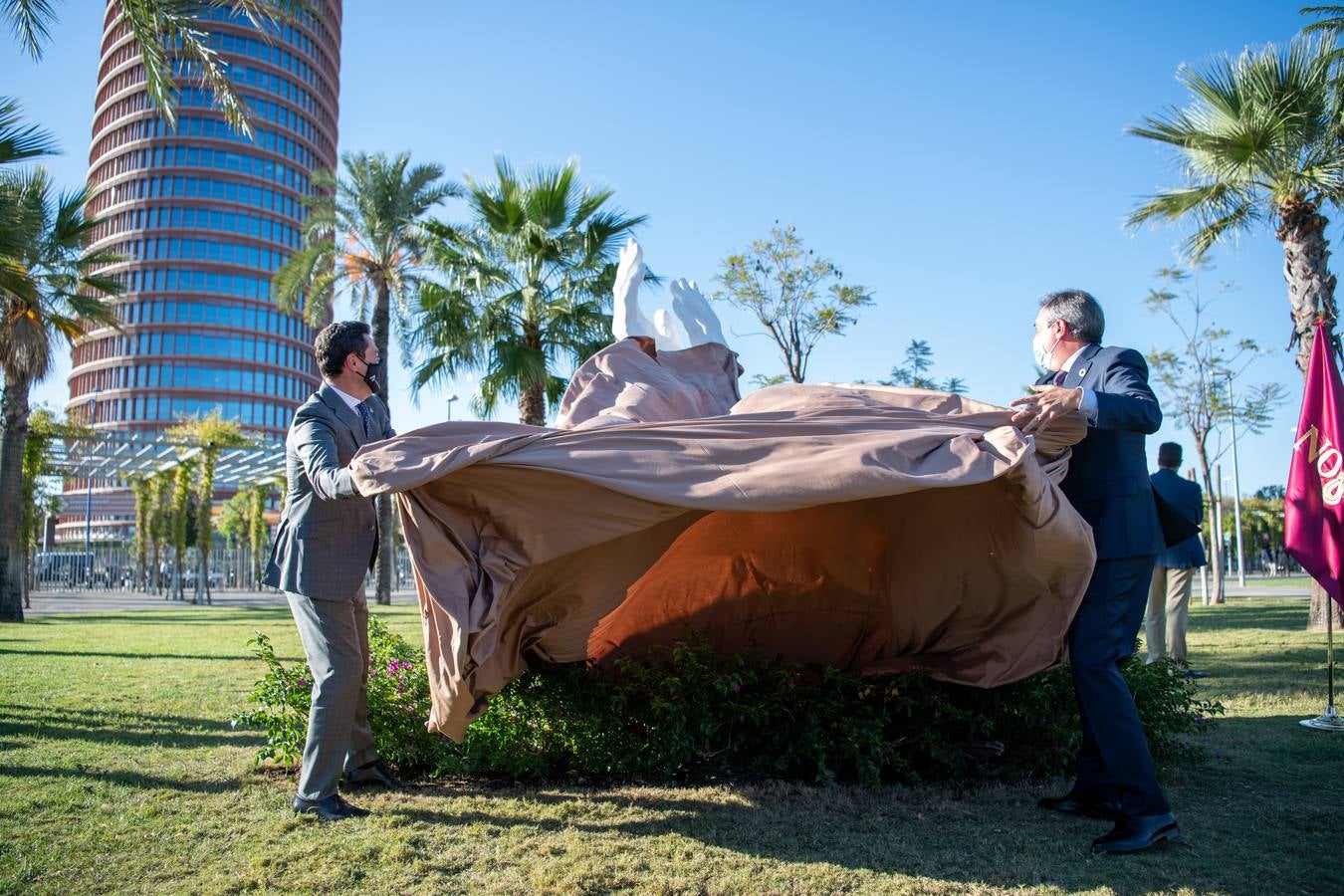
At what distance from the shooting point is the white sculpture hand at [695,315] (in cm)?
560

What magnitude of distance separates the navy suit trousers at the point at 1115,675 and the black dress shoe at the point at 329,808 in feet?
10.1

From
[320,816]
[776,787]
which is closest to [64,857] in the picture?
[320,816]

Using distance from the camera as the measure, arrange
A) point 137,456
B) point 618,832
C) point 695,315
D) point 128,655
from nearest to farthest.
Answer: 1. point 618,832
2. point 695,315
3. point 128,655
4. point 137,456

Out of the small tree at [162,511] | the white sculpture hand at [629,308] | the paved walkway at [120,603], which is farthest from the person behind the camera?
the small tree at [162,511]

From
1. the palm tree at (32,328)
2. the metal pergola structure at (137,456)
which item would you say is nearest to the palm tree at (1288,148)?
the palm tree at (32,328)

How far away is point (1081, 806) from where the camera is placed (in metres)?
3.81

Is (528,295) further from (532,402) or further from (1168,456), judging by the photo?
(1168,456)

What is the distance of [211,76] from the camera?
8.12 meters

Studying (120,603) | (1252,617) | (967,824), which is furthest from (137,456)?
(967,824)

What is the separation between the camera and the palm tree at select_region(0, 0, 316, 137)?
7.36 meters

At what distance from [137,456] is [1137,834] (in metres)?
39.6

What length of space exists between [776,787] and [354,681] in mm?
2001

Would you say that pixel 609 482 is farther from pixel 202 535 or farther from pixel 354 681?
pixel 202 535

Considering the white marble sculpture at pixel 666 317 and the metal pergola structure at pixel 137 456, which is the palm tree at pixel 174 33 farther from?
the metal pergola structure at pixel 137 456
